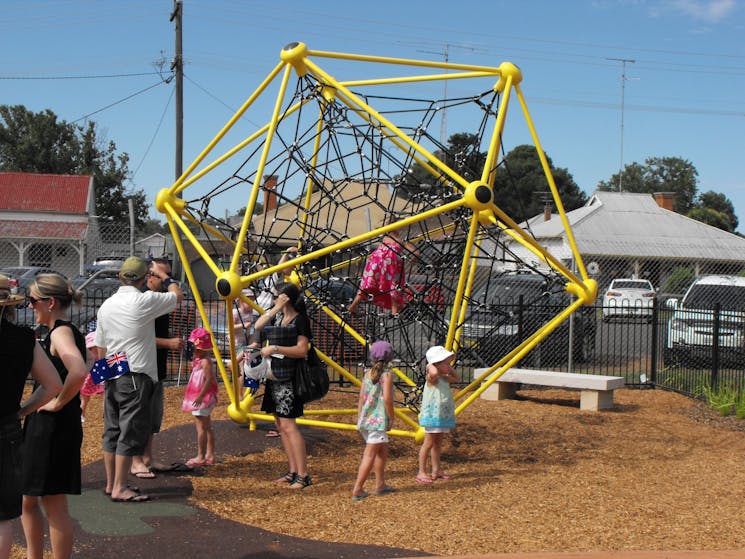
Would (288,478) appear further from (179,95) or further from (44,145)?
(44,145)

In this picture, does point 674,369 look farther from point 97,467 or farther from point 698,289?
point 97,467

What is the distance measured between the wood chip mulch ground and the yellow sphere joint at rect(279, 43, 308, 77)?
329 cm

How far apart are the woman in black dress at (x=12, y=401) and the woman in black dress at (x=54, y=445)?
0.43 metres

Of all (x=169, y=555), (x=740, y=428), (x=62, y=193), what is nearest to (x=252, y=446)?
(x=169, y=555)

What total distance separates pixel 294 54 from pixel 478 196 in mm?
1991

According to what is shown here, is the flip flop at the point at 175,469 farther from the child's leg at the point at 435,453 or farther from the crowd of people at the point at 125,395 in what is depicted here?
the child's leg at the point at 435,453

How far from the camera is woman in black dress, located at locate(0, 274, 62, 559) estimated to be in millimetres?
3520

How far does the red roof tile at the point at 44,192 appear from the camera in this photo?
131ft

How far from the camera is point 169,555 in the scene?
16.0 ft

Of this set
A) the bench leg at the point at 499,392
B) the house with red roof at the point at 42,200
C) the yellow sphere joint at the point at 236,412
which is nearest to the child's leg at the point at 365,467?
the yellow sphere joint at the point at 236,412

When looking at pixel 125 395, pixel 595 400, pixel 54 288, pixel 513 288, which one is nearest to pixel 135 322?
pixel 125 395

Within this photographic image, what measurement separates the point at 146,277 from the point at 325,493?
2.11 metres

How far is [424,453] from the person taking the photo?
687cm

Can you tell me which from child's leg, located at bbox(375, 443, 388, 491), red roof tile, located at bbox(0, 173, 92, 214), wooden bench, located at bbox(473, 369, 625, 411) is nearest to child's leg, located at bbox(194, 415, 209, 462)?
child's leg, located at bbox(375, 443, 388, 491)
